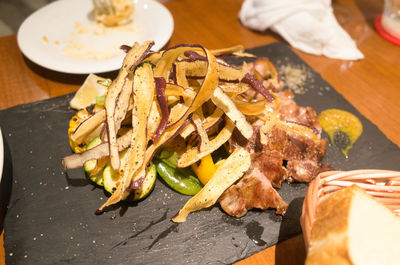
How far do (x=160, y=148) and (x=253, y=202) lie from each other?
Answer: 0.65 m

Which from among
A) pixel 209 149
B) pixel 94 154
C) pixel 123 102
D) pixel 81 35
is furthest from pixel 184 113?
pixel 81 35

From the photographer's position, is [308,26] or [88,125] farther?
[308,26]

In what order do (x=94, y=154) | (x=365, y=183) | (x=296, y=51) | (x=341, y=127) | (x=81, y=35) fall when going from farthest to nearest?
(x=296, y=51) < (x=81, y=35) < (x=341, y=127) < (x=94, y=154) < (x=365, y=183)

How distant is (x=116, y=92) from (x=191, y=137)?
54 centimetres

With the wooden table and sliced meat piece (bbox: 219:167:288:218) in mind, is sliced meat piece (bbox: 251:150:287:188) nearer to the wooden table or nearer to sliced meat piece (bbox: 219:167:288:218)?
sliced meat piece (bbox: 219:167:288:218)

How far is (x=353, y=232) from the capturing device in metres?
1.32

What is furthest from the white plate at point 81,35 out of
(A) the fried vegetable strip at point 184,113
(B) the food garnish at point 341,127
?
(B) the food garnish at point 341,127

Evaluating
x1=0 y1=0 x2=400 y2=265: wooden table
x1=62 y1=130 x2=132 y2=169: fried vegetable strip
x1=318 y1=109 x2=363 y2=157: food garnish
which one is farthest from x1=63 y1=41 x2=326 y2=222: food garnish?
x1=0 y1=0 x2=400 y2=265: wooden table

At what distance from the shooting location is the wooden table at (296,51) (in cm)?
268

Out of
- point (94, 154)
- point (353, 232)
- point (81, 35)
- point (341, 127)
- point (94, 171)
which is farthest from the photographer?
point (81, 35)

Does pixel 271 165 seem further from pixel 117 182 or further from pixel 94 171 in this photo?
pixel 94 171

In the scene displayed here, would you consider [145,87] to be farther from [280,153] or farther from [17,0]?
[17,0]

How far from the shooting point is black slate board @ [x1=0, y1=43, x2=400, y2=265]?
5.63 ft

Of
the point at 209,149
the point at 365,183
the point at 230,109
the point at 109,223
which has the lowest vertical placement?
the point at 109,223
